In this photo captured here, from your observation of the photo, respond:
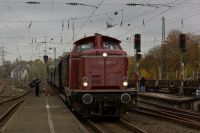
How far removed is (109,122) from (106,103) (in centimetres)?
118

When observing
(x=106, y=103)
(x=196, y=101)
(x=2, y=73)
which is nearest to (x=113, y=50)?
(x=106, y=103)

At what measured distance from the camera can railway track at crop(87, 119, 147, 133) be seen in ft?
55.4

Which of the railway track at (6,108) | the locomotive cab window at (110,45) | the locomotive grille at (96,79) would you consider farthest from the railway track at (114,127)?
the railway track at (6,108)

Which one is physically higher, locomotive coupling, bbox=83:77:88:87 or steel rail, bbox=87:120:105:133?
locomotive coupling, bbox=83:77:88:87

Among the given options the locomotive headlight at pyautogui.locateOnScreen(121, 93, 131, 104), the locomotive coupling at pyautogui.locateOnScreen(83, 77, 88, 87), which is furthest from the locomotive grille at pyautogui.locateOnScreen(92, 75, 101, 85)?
the locomotive headlight at pyautogui.locateOnScreen(121, 93, 131, 104)

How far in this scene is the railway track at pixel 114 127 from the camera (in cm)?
1688

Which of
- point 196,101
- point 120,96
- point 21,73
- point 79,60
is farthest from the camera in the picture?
point 21,73

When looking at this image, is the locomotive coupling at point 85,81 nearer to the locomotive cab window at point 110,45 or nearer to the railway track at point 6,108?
the locomotive cab window at point 110,45

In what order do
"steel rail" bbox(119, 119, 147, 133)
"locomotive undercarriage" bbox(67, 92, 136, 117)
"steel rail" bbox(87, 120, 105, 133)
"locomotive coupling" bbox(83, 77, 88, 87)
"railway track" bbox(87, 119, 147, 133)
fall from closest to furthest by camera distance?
"steel rail" bbox(119, 119, 147, 133)
"steel rail" bbox(87, 120, 105, 133)
"railway track" bbox(87, 119, 147, 133)
"locomotive undercarriage" bbox(67, 92, 136, 117)
"locomotive coupling" bbox(83, 77, 88, 87)

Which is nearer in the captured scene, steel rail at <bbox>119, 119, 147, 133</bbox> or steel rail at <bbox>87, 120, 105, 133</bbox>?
steel rail at <bbox>119, 119, 147, 133</bbox>

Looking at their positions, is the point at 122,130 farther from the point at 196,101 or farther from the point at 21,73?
the point at 21,73

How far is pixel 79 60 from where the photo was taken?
20.9 m

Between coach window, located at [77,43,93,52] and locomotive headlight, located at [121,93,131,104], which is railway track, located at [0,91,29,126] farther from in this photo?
locomotive headlight, located at [121,93,131,104]

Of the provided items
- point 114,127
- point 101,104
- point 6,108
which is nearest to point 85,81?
point 101,104
